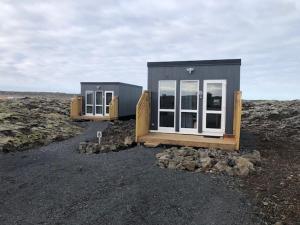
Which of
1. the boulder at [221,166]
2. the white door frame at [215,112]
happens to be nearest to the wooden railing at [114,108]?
the white door frame at [215,112]

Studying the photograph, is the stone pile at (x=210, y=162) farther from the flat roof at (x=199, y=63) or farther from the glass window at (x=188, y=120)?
the flat roof at (x=199, y=63)

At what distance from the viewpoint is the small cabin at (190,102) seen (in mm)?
12016

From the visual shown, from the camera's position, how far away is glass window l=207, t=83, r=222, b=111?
12.2 m

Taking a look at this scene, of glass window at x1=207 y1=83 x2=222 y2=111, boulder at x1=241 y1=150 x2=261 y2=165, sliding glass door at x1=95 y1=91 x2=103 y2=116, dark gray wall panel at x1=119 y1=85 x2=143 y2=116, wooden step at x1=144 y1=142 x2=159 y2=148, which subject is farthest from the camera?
dark gray wall panel at x1=119 y1=85 x2=143 y2=116

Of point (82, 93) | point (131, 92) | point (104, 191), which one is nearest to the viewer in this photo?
point (104, 191)

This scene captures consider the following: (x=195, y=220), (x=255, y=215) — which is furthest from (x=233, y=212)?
(x=195, y=220)

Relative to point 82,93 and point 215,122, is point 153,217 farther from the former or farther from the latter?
point 82,93

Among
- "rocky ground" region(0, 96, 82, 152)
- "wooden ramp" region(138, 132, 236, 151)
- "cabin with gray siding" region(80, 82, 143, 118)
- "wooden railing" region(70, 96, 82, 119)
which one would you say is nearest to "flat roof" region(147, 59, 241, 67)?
"wooden ramp" region(138, 132, 236, 151)

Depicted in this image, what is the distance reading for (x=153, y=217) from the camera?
579 centimetres

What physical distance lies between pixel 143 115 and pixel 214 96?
2786mm

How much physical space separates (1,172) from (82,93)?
635 inches

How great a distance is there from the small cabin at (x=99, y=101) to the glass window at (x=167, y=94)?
422 inches

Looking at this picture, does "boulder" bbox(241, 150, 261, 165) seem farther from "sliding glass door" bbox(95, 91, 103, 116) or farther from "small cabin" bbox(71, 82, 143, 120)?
"sliding glass door" bbox(95, 91, 103, 116)

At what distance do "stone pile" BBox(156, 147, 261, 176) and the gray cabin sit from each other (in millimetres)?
2521
